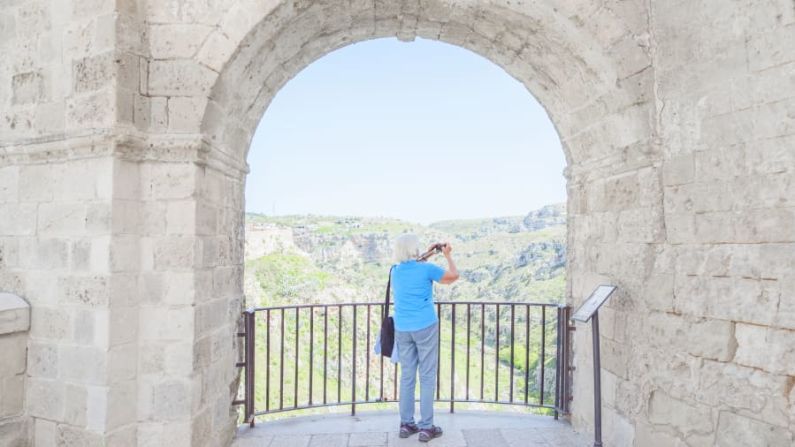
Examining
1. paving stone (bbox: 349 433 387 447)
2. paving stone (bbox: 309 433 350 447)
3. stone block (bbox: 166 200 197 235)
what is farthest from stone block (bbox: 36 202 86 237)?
paving stone (bbox: 349 433 387 447)

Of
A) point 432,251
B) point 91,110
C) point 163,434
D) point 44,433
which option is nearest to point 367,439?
point 163,434

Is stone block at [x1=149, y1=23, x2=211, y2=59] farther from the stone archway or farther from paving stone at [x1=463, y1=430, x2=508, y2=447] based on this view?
paving stone at [x1=463, y1=430, x2=508, y2=447]

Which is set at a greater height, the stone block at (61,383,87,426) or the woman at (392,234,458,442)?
the woman at (392,234,458,442)

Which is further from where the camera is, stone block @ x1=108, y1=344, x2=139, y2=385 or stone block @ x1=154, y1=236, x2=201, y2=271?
stone block @ x1=154, y1=236, x2=201, y2=271

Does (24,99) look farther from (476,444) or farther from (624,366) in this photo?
(624,366)

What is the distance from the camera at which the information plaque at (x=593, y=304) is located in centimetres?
268

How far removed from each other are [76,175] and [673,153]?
12.9ft

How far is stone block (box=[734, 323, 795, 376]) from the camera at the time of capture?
2.18 meters

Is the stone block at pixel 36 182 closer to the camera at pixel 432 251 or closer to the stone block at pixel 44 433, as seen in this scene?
the stone block at pixel 44 433

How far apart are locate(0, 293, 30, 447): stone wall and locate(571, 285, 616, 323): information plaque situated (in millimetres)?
3740

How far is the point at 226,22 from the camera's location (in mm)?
2932

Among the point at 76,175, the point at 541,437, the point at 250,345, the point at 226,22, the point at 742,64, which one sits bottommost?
the point at 541,437

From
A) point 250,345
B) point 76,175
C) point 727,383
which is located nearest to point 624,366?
point 727,383

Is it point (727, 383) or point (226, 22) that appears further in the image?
point (226, 22)
